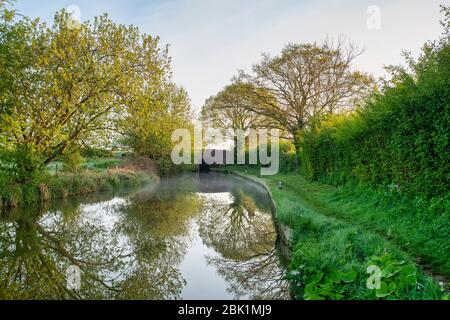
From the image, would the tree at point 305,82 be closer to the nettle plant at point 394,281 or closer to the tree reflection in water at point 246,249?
the tree reflection in water at point 246,249

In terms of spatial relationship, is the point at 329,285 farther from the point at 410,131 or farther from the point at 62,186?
the point at 62,186

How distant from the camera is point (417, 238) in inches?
207

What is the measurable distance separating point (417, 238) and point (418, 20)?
5920 millimetres

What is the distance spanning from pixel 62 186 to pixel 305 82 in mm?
17222

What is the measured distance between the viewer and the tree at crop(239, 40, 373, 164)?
2261cm

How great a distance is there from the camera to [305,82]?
23.1 metres

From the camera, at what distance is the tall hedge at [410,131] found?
577 centimetres

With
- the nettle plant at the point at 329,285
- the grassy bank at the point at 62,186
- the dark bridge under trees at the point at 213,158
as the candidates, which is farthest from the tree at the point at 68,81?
the dark bridge under trees at the point at 213,158

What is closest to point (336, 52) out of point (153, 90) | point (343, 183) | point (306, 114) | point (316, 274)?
point (306, 114)

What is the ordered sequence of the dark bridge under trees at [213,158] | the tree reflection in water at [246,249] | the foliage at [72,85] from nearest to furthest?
1. the tree reflection in water at [246,249]
2. the foliage at [72,85]
3. the dark bridge under trees at [213,158]

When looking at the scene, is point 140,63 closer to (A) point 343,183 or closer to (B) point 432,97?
(A) point 343,183

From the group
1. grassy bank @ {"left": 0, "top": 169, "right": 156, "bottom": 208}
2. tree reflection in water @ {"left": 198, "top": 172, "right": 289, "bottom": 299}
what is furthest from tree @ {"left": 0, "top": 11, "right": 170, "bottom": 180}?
tree reflection in water @ {"left": 198, "top": 172, "right": 289, "bottom": 299}

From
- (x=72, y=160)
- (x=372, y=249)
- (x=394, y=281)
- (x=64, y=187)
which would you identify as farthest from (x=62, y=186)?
(x=394, y=281)

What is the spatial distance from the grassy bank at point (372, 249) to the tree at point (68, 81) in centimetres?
820
